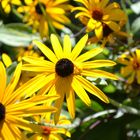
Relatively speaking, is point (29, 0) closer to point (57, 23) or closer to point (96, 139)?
point (57, 23)

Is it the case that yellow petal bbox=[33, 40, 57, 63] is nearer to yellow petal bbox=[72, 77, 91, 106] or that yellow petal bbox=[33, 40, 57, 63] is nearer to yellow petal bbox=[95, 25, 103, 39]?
yellow petal bbox=[72, 77, 91, 106]

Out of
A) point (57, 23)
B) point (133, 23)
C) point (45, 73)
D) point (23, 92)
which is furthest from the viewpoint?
point (133, 23)

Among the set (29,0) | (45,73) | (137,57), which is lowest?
(137,57)

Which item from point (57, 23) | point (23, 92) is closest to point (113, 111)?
point (57, 23)

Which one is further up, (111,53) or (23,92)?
(23,92)

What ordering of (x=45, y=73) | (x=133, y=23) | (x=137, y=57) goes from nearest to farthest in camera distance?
(x=45, y=73)
(x=137, y=57)
(x=133, y=23)

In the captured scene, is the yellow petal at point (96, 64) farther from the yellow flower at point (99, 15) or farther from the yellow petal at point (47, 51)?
the yellow flower at point (99, 15)

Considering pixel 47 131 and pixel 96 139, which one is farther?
pixel 96 139

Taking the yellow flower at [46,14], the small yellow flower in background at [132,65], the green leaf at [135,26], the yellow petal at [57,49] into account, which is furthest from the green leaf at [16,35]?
the yellow petal at [57,49]
